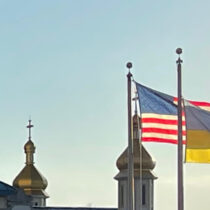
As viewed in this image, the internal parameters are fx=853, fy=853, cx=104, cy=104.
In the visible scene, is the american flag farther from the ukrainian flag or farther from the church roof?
the church roof

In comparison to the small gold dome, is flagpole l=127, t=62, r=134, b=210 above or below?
below

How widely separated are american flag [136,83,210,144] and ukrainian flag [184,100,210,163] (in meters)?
0.33

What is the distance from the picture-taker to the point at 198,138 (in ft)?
60.6

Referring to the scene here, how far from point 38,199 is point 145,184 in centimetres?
735

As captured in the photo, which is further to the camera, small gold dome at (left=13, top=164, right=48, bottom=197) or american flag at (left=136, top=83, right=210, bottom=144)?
small gold dome at (left=13, top=164, right=48, bottom=197)

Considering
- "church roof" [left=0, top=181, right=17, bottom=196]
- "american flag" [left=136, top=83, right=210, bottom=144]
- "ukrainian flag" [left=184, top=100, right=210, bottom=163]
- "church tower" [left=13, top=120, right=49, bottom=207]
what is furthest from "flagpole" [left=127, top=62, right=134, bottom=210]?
"church tower" [left=13, top=120, right=49, bottom=207]

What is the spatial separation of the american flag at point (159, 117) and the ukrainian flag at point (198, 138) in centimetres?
33

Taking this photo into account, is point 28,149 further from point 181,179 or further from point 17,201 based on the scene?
point 181,179

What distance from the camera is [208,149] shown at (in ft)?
60.6

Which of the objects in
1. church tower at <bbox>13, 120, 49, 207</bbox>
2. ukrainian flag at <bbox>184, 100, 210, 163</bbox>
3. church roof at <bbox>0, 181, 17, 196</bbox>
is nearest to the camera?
ukrainian flag at <bbox>184, 100, 210, 163</bbox>

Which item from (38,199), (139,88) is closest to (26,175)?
(38,199)

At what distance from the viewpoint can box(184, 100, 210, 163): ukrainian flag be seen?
1844cm

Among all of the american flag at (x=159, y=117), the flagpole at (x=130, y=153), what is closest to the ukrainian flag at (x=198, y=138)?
the american flag at (x=159, y=117)

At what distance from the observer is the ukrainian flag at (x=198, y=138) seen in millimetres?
18438
